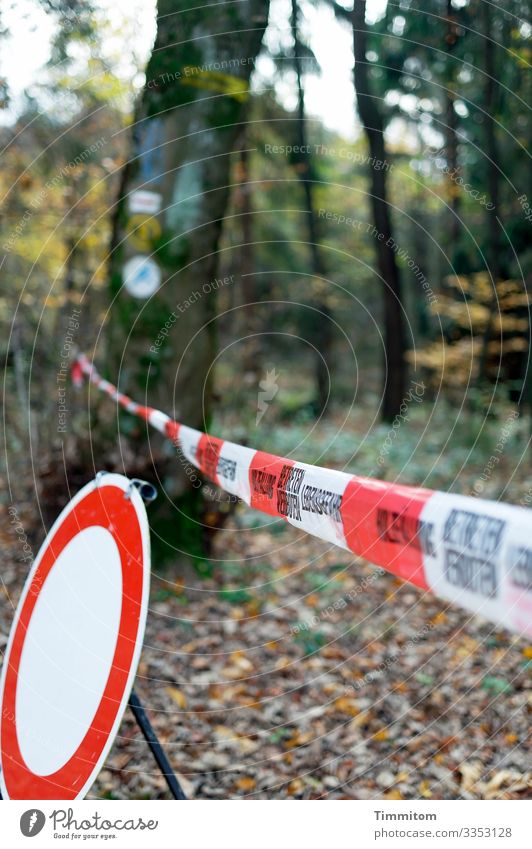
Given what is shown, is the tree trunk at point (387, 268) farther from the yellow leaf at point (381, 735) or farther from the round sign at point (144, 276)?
the yellow leaf at point (381, 735)

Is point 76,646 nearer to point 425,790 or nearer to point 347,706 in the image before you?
point 425,790

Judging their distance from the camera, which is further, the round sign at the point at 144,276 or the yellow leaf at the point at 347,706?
the round sign at the point at 144,276

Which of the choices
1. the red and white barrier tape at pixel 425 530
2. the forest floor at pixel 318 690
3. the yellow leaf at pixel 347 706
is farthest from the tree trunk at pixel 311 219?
the red and white barrier tape at pixel 425 530

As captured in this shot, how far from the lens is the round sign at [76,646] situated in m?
2.10

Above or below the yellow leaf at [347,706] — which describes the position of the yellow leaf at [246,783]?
below

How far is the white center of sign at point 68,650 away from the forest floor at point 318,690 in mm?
912

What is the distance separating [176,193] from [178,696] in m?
3.47

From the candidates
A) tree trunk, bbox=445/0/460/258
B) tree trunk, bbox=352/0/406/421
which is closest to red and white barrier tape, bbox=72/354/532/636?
tree trunk, bbox=445/0/460/258

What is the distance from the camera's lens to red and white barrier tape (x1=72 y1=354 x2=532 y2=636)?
1.33 m

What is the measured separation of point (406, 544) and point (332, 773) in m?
2.14

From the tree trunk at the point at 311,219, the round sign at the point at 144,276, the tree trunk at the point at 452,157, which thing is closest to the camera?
the round sign at the point at 144,276

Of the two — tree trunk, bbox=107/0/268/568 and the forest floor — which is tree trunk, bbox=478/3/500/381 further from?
the forest floor

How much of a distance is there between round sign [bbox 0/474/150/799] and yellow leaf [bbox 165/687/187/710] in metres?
1.37

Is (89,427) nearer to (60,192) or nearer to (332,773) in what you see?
(332,773)
